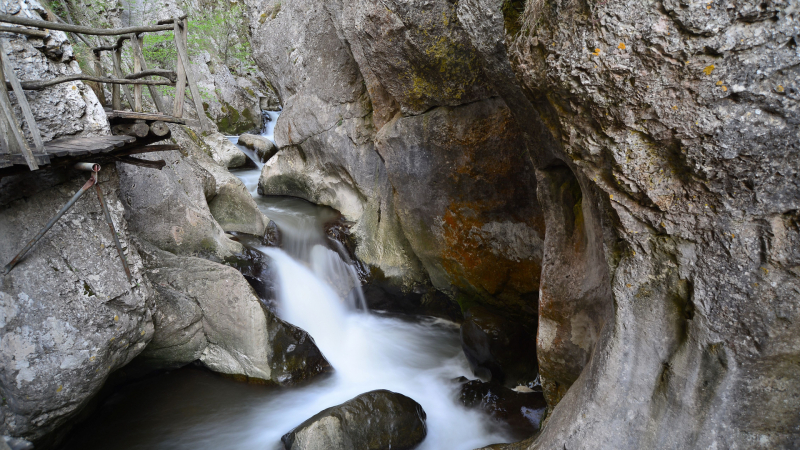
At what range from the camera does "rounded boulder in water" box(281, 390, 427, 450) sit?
14.6ft

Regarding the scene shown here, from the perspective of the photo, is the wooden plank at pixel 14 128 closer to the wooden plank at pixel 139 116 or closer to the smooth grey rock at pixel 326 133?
the wooden plank at pixel 139 116

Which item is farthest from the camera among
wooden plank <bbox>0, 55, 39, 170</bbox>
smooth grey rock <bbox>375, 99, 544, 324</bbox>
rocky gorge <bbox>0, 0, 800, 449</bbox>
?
smooth grey rock <bbox>375, 99, 544, 324</bbox>

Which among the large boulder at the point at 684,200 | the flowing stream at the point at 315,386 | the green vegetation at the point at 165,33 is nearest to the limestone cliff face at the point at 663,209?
the large boulder at the point at 684,200

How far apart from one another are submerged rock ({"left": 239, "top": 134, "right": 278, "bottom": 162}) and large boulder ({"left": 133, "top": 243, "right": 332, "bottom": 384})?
7.44 meters

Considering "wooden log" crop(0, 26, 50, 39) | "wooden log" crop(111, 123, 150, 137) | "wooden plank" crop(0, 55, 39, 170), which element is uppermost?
"wooden log" crop(0, 26, 50, 39)

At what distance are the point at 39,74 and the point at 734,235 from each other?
18.5 ft

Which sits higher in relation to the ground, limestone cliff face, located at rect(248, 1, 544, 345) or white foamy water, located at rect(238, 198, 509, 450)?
limestone cliff face, located at rect(248, 1, 544, 345)

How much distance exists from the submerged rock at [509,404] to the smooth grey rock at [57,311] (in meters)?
3.99

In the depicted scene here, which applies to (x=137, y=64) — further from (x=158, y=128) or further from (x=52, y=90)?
(x=52, y=90)

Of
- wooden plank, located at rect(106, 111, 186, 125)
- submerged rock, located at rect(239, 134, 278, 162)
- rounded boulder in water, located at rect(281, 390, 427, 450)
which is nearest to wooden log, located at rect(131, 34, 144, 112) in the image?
wooden plank, located at rect(106, 111, 186, 125)

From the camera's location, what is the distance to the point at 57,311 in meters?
4.14

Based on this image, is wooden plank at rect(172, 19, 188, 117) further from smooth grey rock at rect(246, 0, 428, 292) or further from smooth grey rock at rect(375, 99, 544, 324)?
smooth grey rock at rect(246, 0, 428, 292)

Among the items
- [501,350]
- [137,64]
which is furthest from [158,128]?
[501,350]

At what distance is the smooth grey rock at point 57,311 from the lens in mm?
3965
